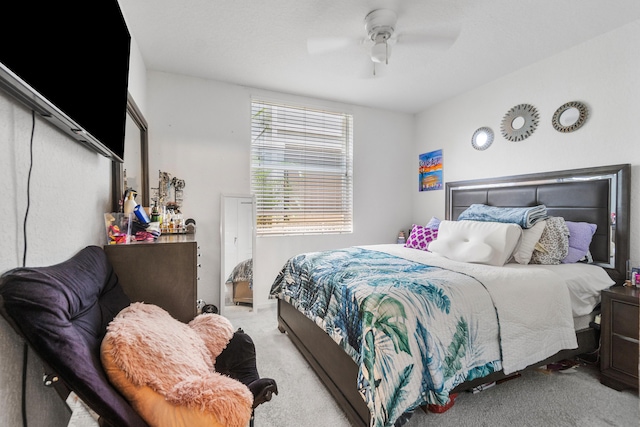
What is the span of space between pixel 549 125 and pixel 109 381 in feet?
11.7

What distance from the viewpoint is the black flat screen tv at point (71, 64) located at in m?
0.69

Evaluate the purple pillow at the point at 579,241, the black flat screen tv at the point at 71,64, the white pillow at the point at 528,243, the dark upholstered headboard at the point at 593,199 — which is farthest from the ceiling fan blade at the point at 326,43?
the purple pillow at the point at 579,241

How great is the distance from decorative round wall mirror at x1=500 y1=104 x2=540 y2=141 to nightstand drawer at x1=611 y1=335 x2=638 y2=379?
6.21 ft

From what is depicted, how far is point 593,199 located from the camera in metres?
2.33

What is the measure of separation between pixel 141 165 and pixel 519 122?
378 centimetres

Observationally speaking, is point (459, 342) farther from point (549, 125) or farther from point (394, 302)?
point (549, 125)

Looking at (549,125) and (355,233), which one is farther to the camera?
(355,233)

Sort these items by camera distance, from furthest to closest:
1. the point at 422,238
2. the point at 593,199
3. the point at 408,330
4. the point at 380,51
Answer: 1. the point at 422,238
2. the point at 593,199
3. the point at 380,51
4. the point at 408,330

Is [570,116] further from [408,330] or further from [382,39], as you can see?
[408,330]

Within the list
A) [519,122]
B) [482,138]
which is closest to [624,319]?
[519,122]

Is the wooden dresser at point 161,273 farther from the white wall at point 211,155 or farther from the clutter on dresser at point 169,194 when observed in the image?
the white wall at point 211,155

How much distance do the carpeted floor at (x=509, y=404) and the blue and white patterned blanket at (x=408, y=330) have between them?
0.28 meters

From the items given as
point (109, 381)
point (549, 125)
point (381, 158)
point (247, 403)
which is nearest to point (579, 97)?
point (549, 125)

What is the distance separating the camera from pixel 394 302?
1.45 metres
